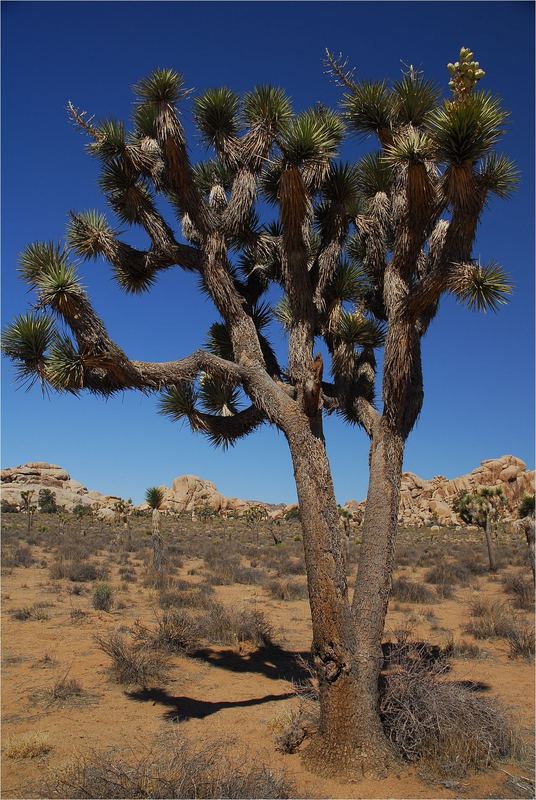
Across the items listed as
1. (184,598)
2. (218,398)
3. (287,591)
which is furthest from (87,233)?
(287,591)

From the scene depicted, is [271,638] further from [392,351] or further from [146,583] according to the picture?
[392,351]

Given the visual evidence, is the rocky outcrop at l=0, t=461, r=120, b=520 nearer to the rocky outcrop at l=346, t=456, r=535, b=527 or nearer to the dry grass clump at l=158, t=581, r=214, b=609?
the rocky outcrop at l=346, t=456, r=535, b=527

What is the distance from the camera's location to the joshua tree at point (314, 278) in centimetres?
552

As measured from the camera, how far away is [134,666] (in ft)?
26.9

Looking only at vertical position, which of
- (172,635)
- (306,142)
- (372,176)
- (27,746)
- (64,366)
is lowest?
(27,746)

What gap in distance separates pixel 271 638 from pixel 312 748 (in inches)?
215

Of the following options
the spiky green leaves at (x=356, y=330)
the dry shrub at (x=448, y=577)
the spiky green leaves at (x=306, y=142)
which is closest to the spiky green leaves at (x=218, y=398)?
the spiky green leaves at (x=356, y=330)

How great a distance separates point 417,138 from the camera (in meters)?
5.46

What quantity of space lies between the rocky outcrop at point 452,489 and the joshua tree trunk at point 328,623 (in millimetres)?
49134

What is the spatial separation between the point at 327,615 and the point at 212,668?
170 inches

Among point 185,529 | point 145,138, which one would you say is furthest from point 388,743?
point 185,529

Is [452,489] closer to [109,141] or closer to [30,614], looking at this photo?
[30,614]

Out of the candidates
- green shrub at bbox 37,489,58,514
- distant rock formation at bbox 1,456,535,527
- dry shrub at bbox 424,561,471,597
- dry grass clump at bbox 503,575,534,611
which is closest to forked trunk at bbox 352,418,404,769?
dry grass clump at bbox 503,575,534,611

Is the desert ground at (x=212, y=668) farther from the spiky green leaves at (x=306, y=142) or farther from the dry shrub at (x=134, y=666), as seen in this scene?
the spiky green leaves at (x=306, y=142)
